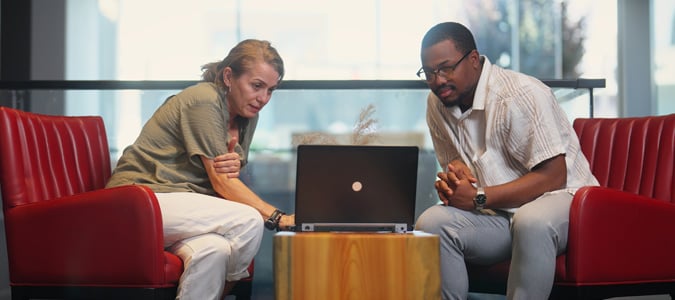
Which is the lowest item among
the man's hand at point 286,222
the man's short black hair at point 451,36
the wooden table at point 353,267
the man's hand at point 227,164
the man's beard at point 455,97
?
the wooden table at point 353,267

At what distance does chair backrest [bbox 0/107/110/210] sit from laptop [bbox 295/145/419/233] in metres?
0.91

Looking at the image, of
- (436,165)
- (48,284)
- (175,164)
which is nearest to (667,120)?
(436,165)

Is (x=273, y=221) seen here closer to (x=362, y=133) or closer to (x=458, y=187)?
(x=458, y=187)

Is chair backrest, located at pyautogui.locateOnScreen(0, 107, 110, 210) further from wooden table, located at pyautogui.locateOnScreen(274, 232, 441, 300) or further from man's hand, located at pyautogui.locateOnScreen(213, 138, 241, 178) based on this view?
wooden table, located at pyautogui.locateOnScreen(274, 232, 441, 300)

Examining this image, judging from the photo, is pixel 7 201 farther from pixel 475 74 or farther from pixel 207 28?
pixel 207 28

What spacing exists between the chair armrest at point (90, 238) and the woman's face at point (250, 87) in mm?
540

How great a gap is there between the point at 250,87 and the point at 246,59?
3.9 inches

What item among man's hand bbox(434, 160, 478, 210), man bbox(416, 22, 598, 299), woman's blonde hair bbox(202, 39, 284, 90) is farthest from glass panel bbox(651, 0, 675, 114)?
woman's blonde hair bbox(202, 39, 284, 90)

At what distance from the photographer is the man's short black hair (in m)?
2.76

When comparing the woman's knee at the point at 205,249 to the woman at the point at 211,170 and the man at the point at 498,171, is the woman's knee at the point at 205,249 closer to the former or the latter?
the woman at the point at 211,170

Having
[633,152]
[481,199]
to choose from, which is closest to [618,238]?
[481,199]

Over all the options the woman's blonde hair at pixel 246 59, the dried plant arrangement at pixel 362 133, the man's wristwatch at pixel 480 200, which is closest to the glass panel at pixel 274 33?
the dried plant arrangement at pixel 362 133

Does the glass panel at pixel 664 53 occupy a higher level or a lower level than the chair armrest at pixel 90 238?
higher

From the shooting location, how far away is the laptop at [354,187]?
2373 mm
